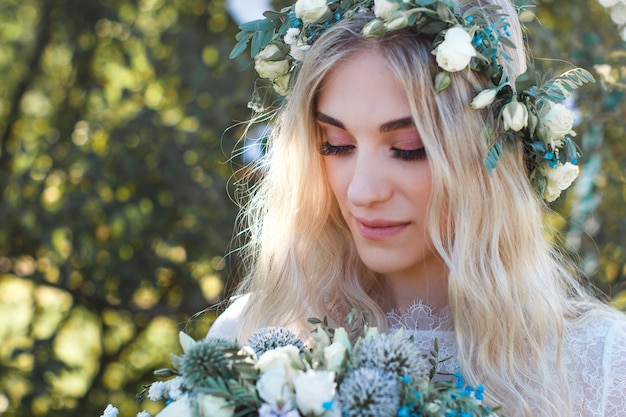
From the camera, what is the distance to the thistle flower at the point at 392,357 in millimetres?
1491

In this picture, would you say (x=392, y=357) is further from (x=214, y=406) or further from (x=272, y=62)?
(x=272, y=62)

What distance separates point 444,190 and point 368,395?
683 millimetres

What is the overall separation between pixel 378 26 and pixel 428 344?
2.51 ft

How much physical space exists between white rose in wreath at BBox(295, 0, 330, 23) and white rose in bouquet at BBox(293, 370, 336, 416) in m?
0.99

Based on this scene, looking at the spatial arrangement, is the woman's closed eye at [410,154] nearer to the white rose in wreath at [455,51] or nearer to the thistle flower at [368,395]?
the white rose in wreath at [455,51]

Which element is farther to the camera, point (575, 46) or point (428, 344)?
point (575, 46)

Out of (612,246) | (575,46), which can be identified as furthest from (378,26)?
(612,246)

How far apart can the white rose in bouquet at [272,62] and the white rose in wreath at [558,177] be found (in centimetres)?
68

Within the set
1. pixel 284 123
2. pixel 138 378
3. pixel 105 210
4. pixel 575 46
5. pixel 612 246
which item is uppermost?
pixel 284 123

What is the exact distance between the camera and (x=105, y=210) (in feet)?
11.7

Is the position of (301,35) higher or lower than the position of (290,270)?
higher

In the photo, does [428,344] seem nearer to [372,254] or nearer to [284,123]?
[372,254]

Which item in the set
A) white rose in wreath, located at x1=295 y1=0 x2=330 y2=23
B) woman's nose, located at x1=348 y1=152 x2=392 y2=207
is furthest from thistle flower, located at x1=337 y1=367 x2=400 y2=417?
white rose in wreath, located at x1=295 y1=0 x2=330 y2=23

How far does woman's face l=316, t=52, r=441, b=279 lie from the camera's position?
1942 mm
